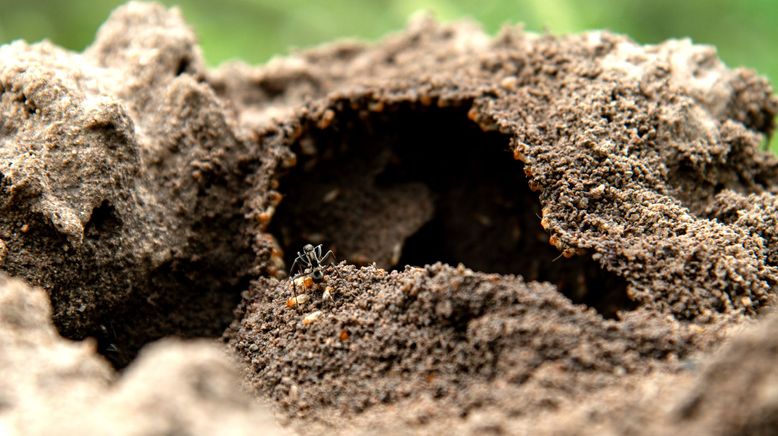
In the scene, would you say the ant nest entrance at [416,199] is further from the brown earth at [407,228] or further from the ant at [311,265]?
the ant at [311,265]

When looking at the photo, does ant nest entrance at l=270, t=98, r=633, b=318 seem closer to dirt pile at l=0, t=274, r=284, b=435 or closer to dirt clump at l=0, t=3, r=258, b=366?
dirt clump at l=0, t=3, r=258, b=366

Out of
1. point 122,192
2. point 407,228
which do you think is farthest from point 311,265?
point 407,228

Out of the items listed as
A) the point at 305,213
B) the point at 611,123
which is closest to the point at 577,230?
the point at 611,123

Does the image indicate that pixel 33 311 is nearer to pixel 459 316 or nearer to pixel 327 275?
pixel 327 275

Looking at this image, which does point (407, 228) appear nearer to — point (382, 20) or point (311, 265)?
point (311, 265)

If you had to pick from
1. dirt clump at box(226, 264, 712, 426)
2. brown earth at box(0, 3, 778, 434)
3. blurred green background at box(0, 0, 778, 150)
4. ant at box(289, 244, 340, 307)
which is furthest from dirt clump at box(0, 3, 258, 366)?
blurred green background at box(0, 0, 778, 150)

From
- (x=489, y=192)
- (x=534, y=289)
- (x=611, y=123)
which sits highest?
(x=489, y=192)

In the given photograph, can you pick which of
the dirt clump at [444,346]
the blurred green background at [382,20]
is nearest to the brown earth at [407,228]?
the dirt clump at [444,346]
